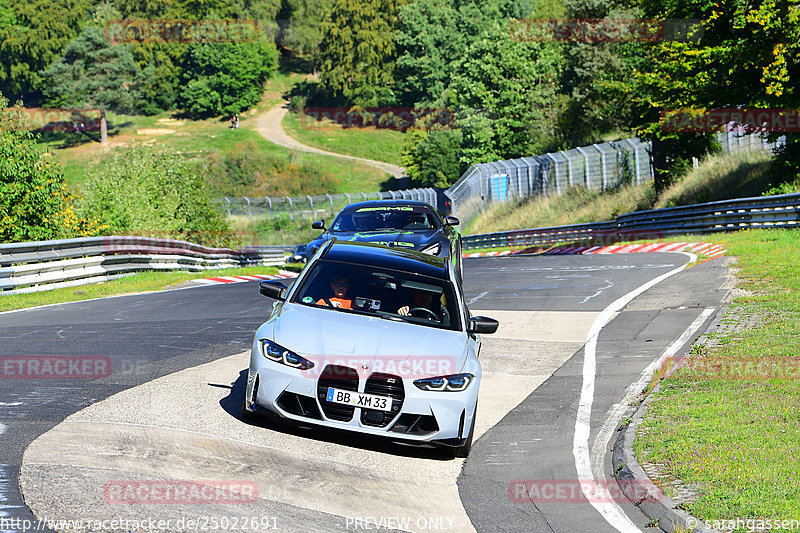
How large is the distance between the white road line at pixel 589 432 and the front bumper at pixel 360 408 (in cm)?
113

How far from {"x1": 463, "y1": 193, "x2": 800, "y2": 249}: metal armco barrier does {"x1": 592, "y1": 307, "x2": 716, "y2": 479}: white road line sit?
49.5ft

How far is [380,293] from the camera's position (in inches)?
341

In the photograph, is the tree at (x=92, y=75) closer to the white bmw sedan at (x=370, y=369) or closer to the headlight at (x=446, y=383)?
the white bmw sedan at (x=370, y=369)

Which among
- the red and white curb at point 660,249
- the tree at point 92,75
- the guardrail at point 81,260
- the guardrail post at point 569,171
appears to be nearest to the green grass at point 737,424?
the red and white curb at point 660,249

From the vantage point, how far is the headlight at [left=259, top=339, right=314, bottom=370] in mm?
7336

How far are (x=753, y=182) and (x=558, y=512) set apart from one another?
104 feet

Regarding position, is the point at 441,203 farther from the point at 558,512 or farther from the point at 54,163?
the point at 558,512

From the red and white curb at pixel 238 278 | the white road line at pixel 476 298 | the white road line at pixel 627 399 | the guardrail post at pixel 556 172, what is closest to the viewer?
the white road line at pixel 627 399

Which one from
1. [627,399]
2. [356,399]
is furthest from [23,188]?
[356,399]

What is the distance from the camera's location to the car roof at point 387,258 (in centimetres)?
898

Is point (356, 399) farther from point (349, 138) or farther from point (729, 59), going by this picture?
point (349, 138)

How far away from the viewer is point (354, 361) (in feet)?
24.0

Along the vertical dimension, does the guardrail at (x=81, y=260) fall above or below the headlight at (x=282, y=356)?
below

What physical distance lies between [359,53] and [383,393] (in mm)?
119136
